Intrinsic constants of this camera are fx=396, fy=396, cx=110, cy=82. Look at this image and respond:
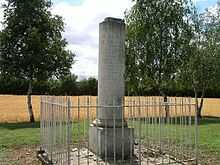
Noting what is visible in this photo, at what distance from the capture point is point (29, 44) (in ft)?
77.3

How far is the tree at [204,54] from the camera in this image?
30362 mm

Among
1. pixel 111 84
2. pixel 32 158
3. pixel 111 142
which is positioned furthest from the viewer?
pixel 32 158

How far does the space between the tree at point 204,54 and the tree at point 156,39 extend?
1424 mm

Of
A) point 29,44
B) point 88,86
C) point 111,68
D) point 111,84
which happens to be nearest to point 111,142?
point 111,84

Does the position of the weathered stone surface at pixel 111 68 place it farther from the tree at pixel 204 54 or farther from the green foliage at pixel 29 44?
the tree at pixel 204 54

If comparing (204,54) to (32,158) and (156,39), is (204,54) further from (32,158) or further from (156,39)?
(32,158)

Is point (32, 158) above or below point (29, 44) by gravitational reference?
below

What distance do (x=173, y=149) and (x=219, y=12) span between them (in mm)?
21707

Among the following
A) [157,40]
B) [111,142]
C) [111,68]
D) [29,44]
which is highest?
[157,40]

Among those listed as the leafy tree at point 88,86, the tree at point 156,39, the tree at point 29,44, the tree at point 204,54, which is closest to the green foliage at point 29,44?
the tree at point 29,44

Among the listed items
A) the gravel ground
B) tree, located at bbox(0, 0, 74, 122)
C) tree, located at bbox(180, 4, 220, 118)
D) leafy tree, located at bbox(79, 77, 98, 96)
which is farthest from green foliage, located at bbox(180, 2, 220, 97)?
leafy tree, located at bbox(79, 77, 98, 96)

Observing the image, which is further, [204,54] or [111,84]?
[204,54]

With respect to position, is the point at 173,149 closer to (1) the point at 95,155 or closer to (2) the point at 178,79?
(1) the point at 95,155

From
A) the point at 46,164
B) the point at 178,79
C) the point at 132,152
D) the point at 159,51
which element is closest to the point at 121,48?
the point at 132,152
